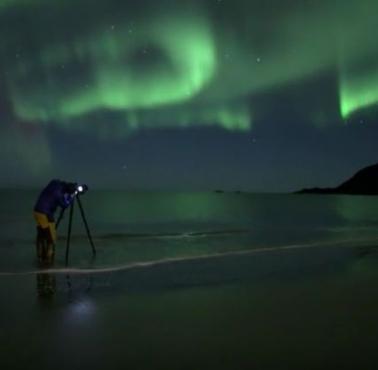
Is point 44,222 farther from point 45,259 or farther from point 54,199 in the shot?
point 45,259

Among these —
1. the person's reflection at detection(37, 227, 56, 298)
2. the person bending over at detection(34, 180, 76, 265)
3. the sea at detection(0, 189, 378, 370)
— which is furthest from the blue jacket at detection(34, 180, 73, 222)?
the sea at detection(0, 189, 378, 370)

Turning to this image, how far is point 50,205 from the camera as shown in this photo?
13.3 meters

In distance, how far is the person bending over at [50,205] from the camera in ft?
43.7

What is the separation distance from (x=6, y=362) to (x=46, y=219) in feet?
27.7

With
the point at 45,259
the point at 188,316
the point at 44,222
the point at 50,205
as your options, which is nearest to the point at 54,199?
the point at 50,205

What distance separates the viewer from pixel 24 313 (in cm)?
720

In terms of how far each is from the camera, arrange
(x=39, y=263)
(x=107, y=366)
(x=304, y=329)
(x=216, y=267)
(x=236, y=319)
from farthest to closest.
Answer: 1. (x=39, y=263)
2. (x=216, y=267)
3. (x=236, y=319)
4. (x=304, y=329)
5. (x=107, y=366)

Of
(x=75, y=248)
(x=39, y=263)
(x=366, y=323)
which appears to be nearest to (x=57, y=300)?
(x=366, y=323)

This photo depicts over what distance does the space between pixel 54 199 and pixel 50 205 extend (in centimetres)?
17

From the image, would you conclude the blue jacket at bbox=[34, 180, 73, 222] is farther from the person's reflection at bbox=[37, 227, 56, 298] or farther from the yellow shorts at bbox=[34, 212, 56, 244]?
the person's reflection at bbox=[37, 227, 56, 298]

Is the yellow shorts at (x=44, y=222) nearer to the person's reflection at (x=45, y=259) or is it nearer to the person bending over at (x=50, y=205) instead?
the person bending over at (x=50, y=205)

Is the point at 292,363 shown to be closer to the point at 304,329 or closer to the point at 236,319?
the point at 304,329

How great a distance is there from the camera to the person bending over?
43.7ft

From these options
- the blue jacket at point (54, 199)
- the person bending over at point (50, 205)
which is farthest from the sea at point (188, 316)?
the blue jacket at point (54, 199)
